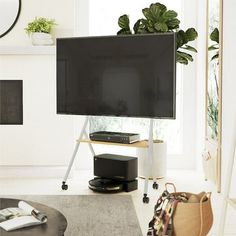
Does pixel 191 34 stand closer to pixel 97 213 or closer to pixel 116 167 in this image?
pixel 116 167

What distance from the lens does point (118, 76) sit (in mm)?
4031

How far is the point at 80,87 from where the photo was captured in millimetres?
4195

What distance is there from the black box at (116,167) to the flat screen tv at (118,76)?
458 millimetres

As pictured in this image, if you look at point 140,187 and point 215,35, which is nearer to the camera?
point 215,35

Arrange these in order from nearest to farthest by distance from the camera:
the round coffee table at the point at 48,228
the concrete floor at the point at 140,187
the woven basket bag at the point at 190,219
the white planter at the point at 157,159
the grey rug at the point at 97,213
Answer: the round coffee table at the point at 48,228 → the woven basket bag at the point at 190,219 → the grey rug at the point at 97,213 → the concrete floor at the point at 140,187 → the white planter at the point at 157,159

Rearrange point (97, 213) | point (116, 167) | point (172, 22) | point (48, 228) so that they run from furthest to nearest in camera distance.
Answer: point (172, 22), point (116, 167), point (97, 213), point (48, 228)

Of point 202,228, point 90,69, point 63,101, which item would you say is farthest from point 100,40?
point 202,228

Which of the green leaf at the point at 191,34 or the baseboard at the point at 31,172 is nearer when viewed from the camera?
the green leaf at the point at 191,34

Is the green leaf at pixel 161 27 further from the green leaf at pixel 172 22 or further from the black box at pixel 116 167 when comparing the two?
the black box at pixel 116 167

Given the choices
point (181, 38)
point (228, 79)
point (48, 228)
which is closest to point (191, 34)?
point (181, 38)

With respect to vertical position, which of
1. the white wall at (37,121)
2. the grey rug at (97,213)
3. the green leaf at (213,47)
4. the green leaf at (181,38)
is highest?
the green leaf at (181,38)

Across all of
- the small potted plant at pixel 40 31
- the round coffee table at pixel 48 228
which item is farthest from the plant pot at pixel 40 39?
the round coffee table at pixel 48 228

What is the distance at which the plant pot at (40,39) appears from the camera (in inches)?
187

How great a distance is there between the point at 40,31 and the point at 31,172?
1.47m
